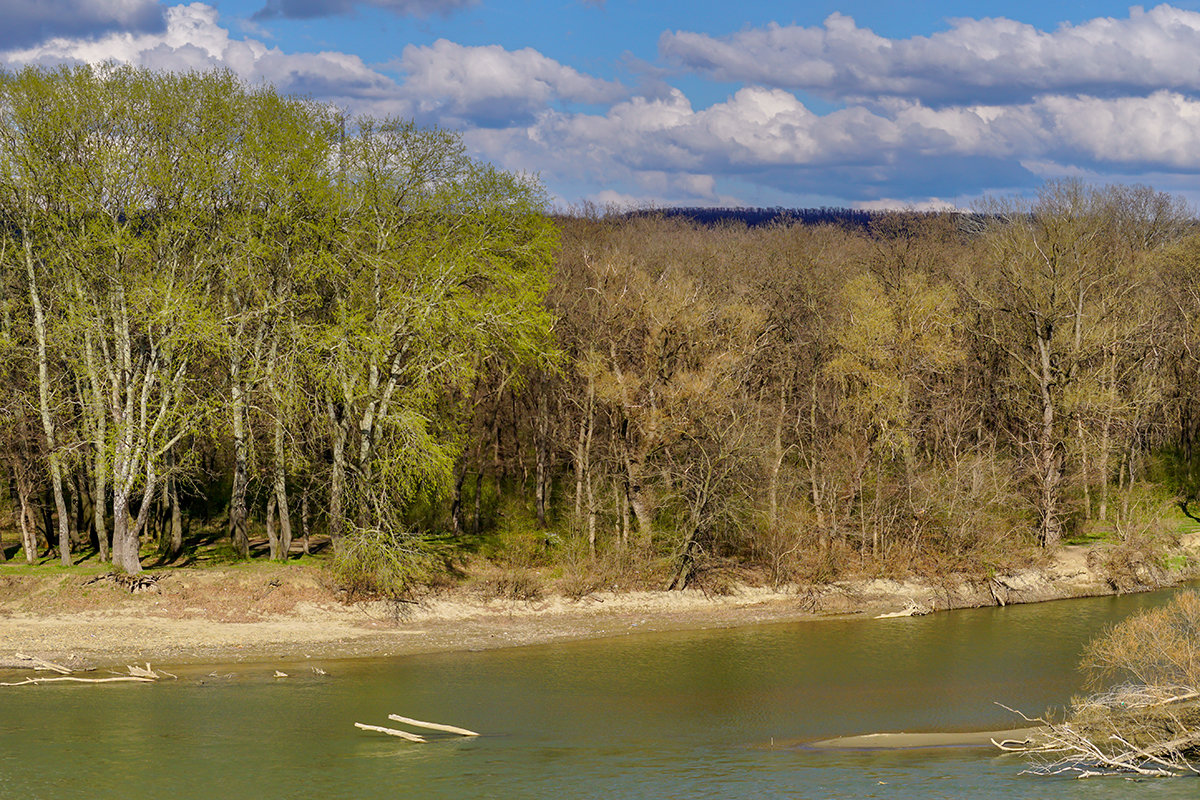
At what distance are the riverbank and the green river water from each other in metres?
1.86

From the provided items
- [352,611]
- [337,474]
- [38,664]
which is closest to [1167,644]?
[352,611]

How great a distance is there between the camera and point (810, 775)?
79.3ft

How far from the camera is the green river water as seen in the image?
23.5 m

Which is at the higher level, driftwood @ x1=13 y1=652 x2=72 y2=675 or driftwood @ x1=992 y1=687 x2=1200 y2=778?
driftwood @ x1=992 y1=687 x2=1200 y2=778

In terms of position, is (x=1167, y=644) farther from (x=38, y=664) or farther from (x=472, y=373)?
(x=38, y=664)

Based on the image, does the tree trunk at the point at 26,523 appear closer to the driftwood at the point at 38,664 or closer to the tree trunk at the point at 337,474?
the driftwood at the point at 38,664

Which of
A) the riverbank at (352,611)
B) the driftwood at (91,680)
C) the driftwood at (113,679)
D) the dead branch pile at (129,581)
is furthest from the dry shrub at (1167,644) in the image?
the dead branch pile at (129,581)

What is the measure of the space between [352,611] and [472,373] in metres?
9.82

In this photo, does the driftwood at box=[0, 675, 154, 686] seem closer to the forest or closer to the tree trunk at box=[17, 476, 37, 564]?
the forest

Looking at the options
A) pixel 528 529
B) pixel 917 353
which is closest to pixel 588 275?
pixel 528 529

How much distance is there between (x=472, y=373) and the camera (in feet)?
130

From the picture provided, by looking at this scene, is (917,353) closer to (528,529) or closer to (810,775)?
(528,529)

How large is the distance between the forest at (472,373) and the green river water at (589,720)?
7.40m

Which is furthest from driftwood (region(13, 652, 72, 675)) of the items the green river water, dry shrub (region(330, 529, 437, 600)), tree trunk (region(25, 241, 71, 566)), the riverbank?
dry shrub (region(330, 529, 437, 600))
